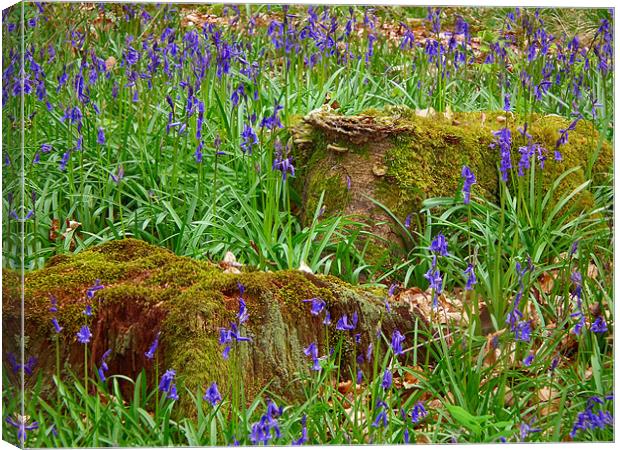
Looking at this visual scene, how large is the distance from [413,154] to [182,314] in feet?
3.95

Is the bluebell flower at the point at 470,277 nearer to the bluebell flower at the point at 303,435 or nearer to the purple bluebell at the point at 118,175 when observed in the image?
the bluebell flower at the point at 303,435

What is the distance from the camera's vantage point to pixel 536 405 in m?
3.98

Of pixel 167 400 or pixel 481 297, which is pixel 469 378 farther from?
pixel 167 400

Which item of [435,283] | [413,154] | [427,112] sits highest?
[427,112]

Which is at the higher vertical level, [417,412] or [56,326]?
[56,326]

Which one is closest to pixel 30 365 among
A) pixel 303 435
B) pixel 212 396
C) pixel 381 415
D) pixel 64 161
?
pixel 212 396

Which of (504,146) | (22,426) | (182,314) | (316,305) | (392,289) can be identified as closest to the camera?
(22,426)

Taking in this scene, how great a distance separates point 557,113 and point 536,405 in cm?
124

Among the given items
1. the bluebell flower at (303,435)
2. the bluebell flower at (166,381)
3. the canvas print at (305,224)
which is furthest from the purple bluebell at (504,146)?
the bluebell flower at (166,381)

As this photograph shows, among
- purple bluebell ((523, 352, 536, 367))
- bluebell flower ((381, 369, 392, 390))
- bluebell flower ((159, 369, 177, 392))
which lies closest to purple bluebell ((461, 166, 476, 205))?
purple bluebell ((523, 352, 536, 367))

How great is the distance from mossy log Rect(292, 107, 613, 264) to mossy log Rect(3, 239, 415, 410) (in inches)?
16.9

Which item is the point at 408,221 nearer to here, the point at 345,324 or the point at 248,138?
the point at 345,324

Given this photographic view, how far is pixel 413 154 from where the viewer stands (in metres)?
4.29

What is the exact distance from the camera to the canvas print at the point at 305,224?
3820mm
